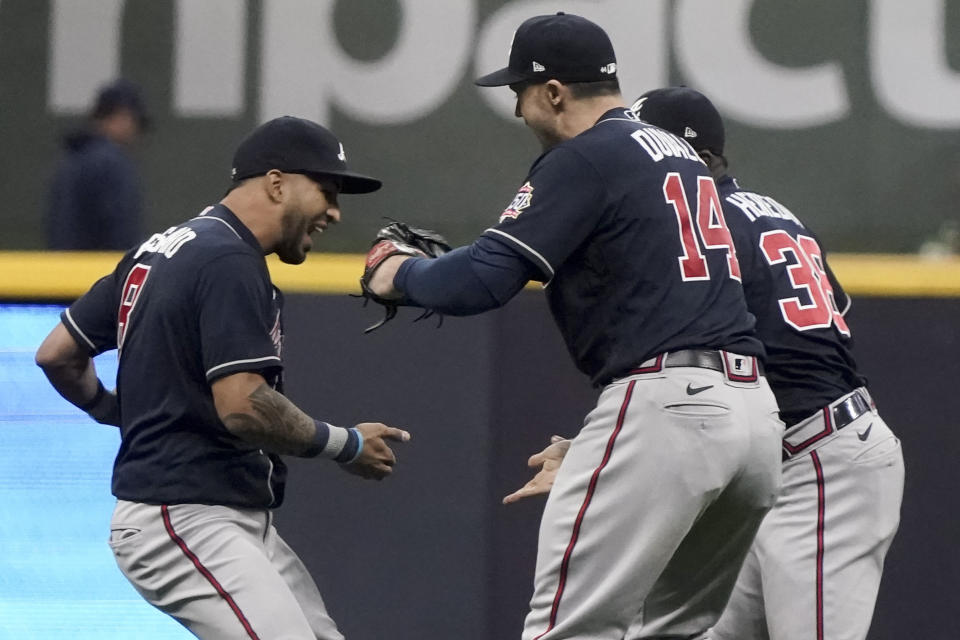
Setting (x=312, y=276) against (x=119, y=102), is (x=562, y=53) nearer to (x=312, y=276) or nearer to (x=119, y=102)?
(x=312, y=276)

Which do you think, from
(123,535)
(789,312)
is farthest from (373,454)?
(789,312)

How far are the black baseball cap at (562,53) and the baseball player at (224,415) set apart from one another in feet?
1.61

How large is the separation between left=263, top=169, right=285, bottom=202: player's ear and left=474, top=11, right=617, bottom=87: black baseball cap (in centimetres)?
58

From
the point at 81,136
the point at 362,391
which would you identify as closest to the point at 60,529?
the point at 362,391

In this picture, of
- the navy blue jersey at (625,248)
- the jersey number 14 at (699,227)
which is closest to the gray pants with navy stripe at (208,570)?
the navy blue jersey at (625,248)

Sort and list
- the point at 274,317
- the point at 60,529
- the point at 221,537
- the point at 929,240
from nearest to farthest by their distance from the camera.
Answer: the point at 221,537 < the point at 274,317 < the point at 60,529 < the point at 929,240

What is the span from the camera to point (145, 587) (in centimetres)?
350

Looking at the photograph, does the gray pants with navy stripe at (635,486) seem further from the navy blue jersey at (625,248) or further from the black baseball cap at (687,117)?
the black baseball cap at (687,117)

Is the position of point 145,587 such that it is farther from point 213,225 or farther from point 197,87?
point 197,87

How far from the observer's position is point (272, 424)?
3379 mm

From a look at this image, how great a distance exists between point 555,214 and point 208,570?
108 cm

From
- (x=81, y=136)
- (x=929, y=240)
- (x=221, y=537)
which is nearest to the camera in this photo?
(x=221, y=537)

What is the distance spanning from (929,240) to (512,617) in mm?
5317

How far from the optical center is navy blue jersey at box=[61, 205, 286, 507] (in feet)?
11.0
